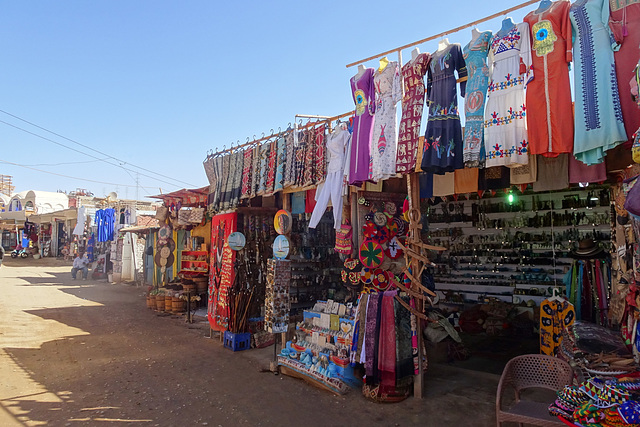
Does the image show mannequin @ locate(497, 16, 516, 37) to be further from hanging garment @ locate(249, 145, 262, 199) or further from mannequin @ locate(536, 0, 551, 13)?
hanging garment @ locate(249, 145, 262, 199)

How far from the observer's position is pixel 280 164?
20.0ft

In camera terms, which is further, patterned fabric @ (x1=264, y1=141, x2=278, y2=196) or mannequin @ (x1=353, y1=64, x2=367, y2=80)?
patterned fabric @ (x1=264, y1=141, x2=278, y2=196)

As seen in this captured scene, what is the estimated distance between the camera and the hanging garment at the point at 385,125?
4.40 meters

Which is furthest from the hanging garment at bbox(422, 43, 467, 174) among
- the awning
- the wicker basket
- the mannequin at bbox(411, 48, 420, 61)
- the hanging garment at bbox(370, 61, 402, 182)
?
the wicker basket

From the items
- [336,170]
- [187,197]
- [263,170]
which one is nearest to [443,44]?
[336,170]

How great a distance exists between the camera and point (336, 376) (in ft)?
16.0

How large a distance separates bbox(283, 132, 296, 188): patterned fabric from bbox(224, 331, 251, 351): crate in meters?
2.82

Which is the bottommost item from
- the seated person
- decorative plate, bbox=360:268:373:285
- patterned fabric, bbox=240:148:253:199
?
the seated person

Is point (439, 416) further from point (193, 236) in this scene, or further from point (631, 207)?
point (193, 236)

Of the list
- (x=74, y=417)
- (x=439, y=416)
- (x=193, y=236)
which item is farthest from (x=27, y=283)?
(x=439, y=416)

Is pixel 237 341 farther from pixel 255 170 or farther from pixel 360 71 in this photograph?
pixel 360 71

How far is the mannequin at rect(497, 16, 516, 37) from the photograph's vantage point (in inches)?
140

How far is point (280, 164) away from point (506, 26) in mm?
3525

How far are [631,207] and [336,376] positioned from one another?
3.67m
